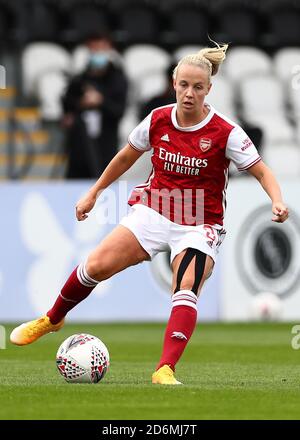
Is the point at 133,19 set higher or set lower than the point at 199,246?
higher

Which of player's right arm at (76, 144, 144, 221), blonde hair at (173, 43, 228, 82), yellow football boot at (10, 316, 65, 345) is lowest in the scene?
yellow football boot at (10, 316, 65, 345)

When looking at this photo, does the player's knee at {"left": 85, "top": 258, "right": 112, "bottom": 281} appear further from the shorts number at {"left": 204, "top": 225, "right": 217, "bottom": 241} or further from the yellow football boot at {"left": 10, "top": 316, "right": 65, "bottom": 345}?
the shorts number at {"left": 204, "top": 225, "right": 217, "bottom": 241}

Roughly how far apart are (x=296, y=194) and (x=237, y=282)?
1.26 metres

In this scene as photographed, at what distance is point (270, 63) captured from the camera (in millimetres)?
22203

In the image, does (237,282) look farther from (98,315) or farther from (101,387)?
(101,387)

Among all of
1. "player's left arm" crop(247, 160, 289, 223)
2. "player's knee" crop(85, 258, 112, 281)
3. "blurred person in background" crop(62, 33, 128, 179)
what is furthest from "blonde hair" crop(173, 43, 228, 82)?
"blurred person in background" crop(62, 33, 128, 179)

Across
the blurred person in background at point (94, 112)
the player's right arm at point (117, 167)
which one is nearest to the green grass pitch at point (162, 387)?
the player's right arm at point (117, 167)

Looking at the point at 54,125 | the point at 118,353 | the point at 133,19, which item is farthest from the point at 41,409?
the point at 133,19

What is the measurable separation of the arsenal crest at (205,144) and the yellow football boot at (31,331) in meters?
1.55

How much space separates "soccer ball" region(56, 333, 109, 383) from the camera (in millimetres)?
8266

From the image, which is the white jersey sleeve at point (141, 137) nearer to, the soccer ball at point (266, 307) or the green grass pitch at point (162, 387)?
the green grass pitch at point (162, 387)

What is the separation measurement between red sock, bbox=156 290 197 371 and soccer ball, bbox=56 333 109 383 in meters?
0.40

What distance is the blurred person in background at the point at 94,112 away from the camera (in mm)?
16234

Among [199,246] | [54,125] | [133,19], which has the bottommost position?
[199,246]
